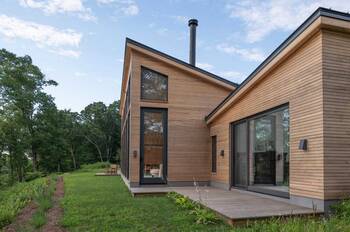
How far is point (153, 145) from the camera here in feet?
36.2

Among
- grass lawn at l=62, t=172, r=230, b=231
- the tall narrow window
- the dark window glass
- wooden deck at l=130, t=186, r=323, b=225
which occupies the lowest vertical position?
grass lawn at l=62, t=172, r=230, b=231

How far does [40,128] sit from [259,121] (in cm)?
2384

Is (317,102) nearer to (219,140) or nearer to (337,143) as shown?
(337,143)

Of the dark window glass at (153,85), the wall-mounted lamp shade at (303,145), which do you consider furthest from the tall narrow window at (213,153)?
the wall-mounted lamp shade at (303,145)

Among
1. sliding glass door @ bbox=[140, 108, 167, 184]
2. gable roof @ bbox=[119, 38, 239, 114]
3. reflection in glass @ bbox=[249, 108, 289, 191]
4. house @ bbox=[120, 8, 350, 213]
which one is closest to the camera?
house @ bbox=[120, 8, 350, 213]

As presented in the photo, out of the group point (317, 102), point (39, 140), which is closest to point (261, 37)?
point (317, 102)

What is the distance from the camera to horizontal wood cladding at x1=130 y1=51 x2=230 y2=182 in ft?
36.1

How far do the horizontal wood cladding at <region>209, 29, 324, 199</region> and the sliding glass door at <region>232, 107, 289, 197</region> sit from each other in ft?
1.11

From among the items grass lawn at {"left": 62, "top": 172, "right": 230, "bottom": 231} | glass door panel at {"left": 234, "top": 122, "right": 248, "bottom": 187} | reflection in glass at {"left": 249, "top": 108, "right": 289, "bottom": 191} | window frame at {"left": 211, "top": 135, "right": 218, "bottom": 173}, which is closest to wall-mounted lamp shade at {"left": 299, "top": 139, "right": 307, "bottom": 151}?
reflection in glass at {"left": 249, "top": 108, "right": 289, "bottom": 191}

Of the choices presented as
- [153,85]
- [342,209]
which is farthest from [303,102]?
[153,85]

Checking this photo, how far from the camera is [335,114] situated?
6.00 m

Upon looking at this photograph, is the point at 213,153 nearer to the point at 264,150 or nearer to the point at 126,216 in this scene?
the point at 264,150

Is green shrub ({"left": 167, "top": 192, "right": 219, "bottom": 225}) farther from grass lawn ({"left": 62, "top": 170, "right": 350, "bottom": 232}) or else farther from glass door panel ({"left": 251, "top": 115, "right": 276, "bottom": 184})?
glass door panel ({"left": 251, "top": 115, "right": 276, "bottom": 184})

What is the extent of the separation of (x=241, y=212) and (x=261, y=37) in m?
12.0
